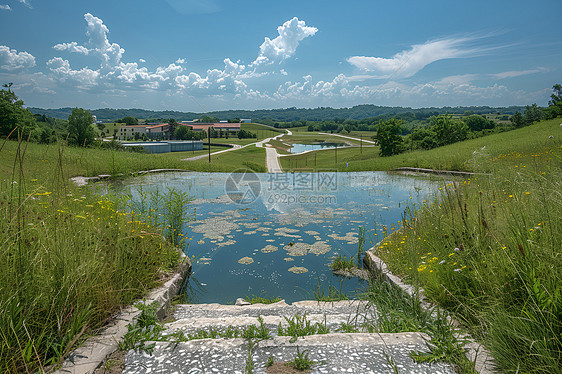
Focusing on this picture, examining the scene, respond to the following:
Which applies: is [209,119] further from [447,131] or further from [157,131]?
[447,131]

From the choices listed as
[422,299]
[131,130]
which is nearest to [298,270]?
[422,299]

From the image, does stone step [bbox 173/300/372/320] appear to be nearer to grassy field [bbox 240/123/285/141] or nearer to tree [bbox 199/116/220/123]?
grassy field [bbox 240/123/285/141]

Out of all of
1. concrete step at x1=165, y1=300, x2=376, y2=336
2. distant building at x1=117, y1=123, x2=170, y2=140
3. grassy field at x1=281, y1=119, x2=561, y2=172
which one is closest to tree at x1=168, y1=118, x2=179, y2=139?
distant building at x1=117, y1=123, x2=170, y2=140

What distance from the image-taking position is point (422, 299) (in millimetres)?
2738

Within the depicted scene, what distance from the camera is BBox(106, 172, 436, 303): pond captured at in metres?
3.95

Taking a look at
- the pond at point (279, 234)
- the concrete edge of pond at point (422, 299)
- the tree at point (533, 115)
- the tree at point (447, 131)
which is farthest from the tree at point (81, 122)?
the tree at point (533, 115)

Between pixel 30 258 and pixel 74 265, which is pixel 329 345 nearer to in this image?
pixel 74 265

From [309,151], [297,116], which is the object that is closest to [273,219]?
[309,151]

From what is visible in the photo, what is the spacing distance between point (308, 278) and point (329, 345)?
201cm

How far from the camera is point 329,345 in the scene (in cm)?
205

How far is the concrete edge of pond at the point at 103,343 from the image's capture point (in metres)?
1.80

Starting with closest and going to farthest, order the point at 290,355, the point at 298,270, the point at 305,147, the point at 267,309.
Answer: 1. the point at 290,355
2. the point at 267,309
3. the point at 298,270
4. the point at 305,147

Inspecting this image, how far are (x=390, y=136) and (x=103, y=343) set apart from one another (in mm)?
42814

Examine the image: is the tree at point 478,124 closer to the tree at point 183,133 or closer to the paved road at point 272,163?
the paved road at point 272,163
